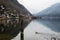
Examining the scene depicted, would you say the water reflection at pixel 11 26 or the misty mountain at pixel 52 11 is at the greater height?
the misty mountain at pixel 52 11

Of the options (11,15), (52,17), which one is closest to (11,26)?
(11,15)

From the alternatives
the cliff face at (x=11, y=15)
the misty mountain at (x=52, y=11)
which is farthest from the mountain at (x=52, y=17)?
the cliff face at (x=11, y=15)

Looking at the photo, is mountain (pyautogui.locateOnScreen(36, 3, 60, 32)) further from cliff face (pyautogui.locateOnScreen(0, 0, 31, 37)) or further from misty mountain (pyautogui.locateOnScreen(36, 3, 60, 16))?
cliff face (pyautogui.locateOnScreen(0, 0, 31, 37))

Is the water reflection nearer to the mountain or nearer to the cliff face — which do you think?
the cliff face

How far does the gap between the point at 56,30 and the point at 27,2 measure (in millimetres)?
1081

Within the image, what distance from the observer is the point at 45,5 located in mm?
6309

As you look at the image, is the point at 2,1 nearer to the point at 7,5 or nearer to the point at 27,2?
the point at 7,5

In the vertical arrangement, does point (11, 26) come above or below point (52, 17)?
below

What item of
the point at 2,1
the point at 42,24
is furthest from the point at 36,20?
the point at 2,1

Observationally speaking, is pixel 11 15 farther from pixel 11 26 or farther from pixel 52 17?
pixel 52 17

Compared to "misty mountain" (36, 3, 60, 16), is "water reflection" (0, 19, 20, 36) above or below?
below

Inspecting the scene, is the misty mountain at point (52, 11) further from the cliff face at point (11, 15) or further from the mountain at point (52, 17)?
the cliff face at point (11, 15)

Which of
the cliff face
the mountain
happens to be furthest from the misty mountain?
the cliff face

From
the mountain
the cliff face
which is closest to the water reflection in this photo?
the cliff face
